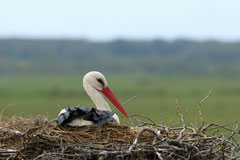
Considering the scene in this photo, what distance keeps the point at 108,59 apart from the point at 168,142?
11506cm

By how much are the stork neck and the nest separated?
1326 mm

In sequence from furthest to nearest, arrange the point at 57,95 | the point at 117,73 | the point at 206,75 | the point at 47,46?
the point at 47,46, the point at 117,73, the point at 206,75, the point at 57,95

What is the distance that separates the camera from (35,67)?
120125mm

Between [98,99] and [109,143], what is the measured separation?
6.96ft

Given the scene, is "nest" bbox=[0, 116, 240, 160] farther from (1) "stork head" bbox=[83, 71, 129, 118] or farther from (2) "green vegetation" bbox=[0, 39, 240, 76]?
(2) "green vegetation" bbox=[0, 39, 240, 76]

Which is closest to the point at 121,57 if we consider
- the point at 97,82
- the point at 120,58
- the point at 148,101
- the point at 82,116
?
the point at 120,58

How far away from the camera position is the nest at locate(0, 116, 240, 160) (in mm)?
5223

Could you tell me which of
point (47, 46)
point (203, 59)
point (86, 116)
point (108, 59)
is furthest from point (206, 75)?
point (86, 116)

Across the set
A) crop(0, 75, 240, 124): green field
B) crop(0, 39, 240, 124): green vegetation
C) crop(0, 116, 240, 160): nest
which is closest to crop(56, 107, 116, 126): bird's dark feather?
crop(0, 116, 240, 160): nest

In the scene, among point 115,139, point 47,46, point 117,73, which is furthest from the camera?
point 47,46

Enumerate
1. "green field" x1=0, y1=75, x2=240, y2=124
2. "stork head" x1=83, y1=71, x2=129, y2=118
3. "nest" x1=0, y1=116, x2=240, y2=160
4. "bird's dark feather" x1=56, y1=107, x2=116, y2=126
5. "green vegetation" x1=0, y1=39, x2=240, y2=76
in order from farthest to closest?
"green vegetation" x1=0, y1=39, x2=240, y2=76 → "green field" x1=0, y1=75, x2=240, y2=124 → "stork head" x1=83, y1=71, x2=129, y2=118 → "bird's dark feather" x1=56, y1=107, x2=116, y2=126 → "nest" x1=0, y1=116, x2=240, y2=160

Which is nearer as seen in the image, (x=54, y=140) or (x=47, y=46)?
(x=54, y=140)

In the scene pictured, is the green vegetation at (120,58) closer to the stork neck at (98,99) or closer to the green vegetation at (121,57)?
the green vegetation at (121,57)

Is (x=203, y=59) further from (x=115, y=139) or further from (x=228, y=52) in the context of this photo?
(x=115, y=139)
